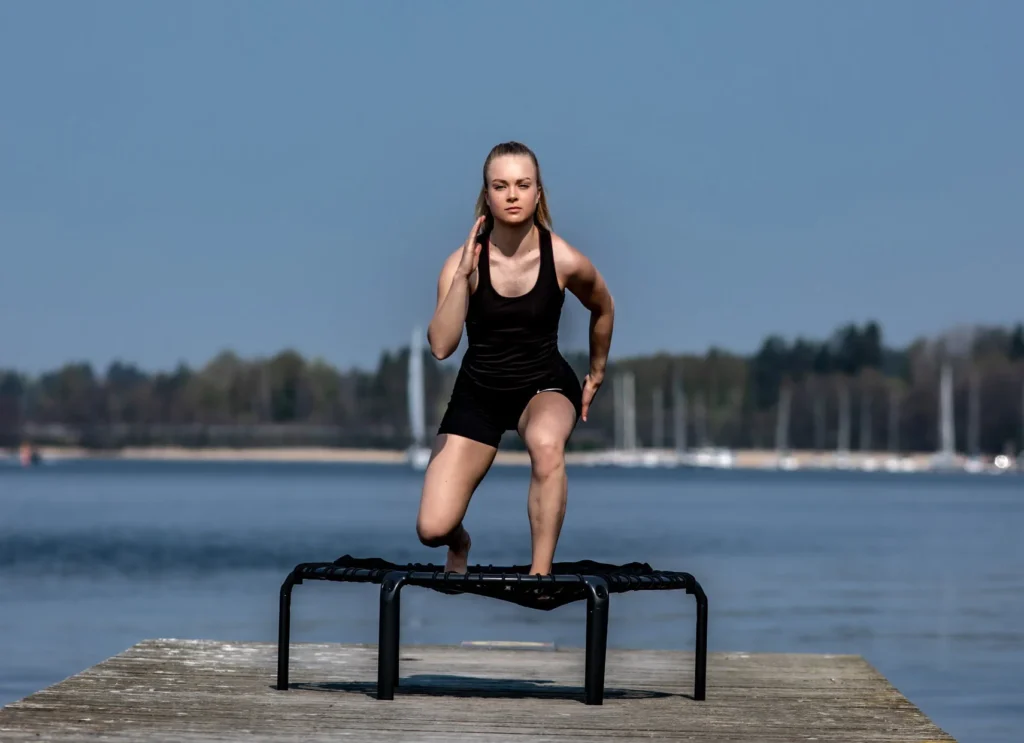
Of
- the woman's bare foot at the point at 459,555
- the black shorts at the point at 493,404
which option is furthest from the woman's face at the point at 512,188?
the woman's bare foot at the point at 459,555

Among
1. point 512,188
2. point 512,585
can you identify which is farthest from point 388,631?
point 512,188

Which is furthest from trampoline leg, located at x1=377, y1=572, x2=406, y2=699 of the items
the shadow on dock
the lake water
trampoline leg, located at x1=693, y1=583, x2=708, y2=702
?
the lake water

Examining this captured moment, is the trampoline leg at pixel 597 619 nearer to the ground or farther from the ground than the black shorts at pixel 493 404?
nearer to the ground

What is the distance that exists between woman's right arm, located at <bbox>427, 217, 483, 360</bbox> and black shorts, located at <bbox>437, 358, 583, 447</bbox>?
0.93 feet

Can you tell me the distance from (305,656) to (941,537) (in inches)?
1730

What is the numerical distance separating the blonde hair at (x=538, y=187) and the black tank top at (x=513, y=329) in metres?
0.05

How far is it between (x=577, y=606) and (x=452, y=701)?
17.7 metres

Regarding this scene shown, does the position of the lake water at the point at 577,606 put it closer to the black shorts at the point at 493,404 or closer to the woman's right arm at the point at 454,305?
the black shorts at the point at 493,404

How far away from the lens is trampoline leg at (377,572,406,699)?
23.4 feet

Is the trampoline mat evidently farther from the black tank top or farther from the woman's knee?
the black tank top

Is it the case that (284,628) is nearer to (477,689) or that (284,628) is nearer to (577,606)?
(477,689)

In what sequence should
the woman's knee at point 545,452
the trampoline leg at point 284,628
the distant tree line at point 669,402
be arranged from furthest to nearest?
the distant tree line at point 669,402, the trampoline leg at point 284,628, the woman's knee at point 545,452

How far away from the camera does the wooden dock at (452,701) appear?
6.60 metres

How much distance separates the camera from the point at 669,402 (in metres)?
169
